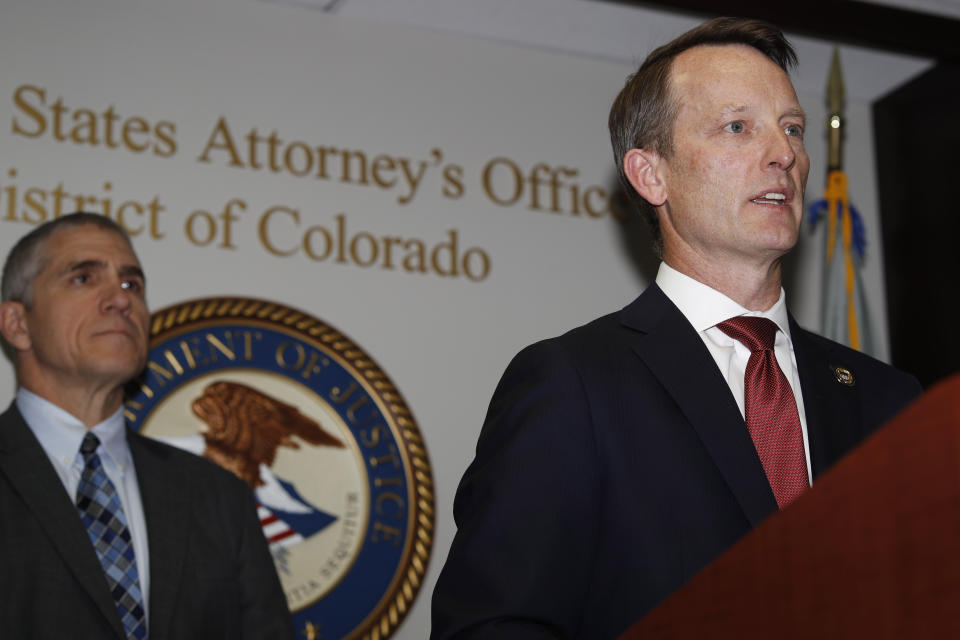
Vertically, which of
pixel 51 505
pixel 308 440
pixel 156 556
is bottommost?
pixel 156 556

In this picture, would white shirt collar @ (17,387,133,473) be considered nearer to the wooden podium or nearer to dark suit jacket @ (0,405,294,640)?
dark suit jacket @ (0,405,294,640)

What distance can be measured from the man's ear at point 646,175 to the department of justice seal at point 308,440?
6.16 feet

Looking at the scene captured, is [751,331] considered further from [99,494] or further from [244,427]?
[244,427]

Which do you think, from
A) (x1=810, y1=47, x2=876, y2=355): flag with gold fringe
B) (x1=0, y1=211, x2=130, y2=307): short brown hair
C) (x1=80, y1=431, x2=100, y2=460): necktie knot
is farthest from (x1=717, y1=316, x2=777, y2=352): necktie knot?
(x1=810, y1=47, x2=876, y2=355): flag with gold fringe

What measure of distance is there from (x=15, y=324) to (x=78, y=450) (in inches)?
16.6

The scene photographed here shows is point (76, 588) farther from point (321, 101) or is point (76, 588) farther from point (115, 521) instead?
point (321, 101)

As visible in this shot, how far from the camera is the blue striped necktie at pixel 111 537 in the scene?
2803 mm

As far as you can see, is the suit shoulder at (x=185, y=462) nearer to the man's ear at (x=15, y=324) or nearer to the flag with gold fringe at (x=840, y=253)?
the man's ear at (x=15, y=324)

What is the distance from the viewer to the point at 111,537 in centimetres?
288

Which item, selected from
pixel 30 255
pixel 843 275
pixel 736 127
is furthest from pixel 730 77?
pixel 843 275

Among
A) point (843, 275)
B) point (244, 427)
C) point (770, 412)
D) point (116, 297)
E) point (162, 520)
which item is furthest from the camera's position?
point (843, 275)

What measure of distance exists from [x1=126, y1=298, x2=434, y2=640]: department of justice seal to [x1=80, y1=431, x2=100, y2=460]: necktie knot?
515mm

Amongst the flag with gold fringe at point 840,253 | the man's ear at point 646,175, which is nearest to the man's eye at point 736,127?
the man's ear at point 646,175

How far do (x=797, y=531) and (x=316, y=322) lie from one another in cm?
310
